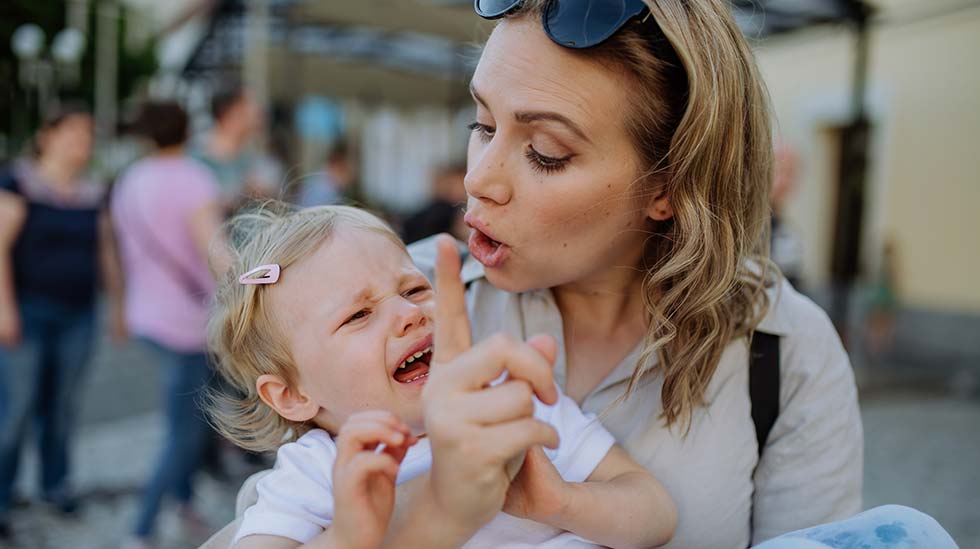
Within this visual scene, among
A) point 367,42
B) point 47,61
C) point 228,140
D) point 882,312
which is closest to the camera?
point 228,140

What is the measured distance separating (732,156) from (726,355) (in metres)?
0.35

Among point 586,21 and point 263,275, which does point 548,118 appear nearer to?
point 586,21

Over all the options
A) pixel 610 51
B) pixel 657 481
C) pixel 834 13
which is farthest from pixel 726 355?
pixel 834 13

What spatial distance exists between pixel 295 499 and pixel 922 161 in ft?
31.5

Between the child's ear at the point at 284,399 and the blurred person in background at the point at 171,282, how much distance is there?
255 cm

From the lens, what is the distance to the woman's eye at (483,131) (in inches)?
56.1

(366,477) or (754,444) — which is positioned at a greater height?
(366,477)

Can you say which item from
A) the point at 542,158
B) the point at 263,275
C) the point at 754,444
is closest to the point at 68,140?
the point at 263,275

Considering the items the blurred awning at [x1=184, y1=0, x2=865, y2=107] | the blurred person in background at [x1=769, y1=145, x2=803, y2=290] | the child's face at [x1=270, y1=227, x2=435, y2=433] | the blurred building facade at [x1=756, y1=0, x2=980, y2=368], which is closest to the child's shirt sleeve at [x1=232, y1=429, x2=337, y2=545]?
the child's face at [x1=270, y1=227, x2=435, y2=433]

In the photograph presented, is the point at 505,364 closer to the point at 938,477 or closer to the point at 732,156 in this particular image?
the point at 732,156

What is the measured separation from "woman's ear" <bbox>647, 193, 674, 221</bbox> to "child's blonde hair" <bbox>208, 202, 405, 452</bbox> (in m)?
0.46

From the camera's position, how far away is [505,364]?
0.92m

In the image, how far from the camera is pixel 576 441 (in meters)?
1.42

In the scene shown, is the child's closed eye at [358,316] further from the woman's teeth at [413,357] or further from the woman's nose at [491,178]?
the woman's nose at [491,178]
